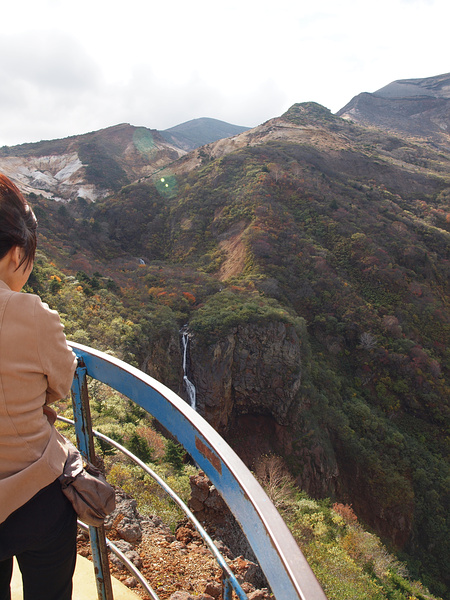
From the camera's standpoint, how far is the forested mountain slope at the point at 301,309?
15.6 meters

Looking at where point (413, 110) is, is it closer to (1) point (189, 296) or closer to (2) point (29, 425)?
(1) point (189, 296)

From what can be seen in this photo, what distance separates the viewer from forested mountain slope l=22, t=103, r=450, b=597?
1559cm

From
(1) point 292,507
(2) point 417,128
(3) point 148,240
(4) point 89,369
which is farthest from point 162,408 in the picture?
(2) point 417,128

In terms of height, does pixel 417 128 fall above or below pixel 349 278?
above

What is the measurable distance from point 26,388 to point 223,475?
555 mm

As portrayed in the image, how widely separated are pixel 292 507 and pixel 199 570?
8198 mm

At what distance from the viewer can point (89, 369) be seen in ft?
4.07

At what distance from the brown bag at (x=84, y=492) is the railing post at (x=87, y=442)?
0.21 metres

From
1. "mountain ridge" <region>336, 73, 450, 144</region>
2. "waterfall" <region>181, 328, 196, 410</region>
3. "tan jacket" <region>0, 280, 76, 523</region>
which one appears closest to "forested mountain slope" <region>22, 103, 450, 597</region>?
"waterfall" <region>181, 328, 196, 410</region>

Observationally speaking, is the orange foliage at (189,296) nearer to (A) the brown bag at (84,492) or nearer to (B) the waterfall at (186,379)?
(B) the waterfall at (186,379)

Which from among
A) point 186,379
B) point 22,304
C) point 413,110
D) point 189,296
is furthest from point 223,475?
point 413,110

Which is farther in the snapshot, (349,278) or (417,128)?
(417,128)

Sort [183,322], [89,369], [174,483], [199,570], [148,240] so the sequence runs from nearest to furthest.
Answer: [89,369], [199,570], [174,483], [183,322], [148,240]

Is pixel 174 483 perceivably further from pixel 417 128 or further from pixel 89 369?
pixel 417 128
